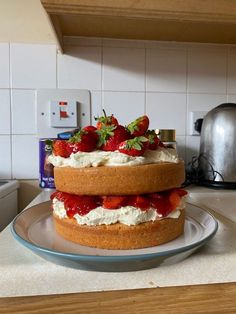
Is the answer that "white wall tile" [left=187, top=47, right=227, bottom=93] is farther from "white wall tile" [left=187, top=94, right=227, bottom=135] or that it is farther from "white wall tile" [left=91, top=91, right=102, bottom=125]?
"white wall tile" [left=91, top=91, right=102, bottom=125]

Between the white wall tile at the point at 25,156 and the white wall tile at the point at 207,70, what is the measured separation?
653mm

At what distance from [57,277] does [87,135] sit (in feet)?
0.78

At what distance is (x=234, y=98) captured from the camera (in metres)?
1.14

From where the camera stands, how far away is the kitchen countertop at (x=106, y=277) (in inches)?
12.6

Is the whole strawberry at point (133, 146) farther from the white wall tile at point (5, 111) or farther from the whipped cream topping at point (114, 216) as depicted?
the white wall tile at point (5, 111)

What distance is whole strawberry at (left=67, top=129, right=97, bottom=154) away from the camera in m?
0.48

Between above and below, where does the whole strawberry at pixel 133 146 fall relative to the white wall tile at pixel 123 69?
below

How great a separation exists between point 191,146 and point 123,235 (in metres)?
0.77

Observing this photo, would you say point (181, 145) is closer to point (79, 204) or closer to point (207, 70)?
point (207, 70)

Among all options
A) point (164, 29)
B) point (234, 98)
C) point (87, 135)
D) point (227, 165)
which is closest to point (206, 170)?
point (227, 165)

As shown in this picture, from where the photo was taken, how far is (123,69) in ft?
3.47

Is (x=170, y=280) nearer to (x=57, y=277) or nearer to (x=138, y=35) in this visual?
(x=57, y=277)

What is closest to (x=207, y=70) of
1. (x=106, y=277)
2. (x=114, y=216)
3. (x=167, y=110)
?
(x=167, y=110)

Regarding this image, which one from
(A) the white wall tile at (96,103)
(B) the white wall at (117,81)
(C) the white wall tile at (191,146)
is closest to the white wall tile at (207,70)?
(B) the white wall at (117,81)
